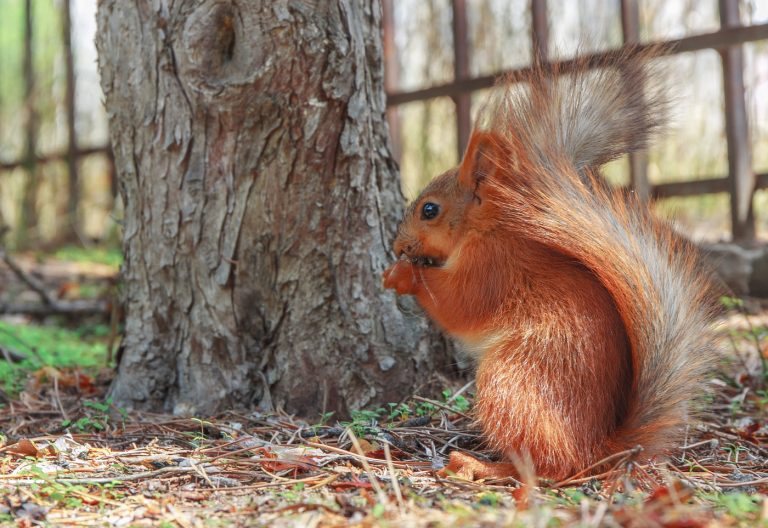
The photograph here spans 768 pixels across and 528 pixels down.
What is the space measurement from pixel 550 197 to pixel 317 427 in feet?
3.42

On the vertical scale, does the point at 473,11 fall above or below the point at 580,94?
above

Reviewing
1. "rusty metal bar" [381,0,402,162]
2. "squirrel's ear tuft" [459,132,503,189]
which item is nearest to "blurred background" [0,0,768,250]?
"rusty metal bar" [381,0,402,162]

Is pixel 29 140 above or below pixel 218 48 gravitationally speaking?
above

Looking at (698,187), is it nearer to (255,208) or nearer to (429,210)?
(429,210)

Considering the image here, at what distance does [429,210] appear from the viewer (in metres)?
2.67

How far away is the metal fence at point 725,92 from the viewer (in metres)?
4.27

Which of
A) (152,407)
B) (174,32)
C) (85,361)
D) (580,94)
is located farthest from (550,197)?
(85,361)

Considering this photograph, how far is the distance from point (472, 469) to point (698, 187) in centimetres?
322

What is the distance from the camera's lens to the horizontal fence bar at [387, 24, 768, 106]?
2.55 m

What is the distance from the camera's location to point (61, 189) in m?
8.27

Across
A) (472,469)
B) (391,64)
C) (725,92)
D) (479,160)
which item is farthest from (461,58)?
(472,469)

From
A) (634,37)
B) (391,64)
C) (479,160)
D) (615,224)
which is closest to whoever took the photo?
(615,224)

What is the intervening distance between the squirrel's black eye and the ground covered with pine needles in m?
0.64

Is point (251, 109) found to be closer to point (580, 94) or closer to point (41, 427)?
point (580, 94)
